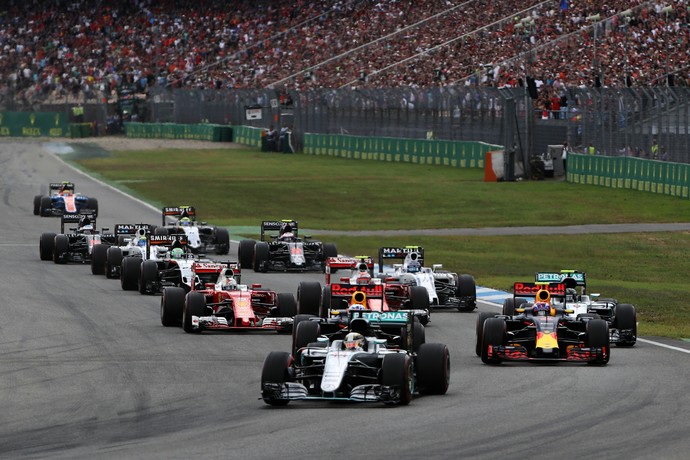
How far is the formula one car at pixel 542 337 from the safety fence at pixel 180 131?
79.3m

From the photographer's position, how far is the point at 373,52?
91.4m

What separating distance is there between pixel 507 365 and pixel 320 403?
393 centimetres

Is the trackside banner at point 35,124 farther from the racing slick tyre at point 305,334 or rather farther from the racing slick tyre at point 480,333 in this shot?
the racing slick tyre at point 305,334

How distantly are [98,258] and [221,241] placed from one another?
16.7 ft

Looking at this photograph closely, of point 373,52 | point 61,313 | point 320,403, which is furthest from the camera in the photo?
point 373,52

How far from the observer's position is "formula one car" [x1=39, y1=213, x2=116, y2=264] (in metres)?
33.0

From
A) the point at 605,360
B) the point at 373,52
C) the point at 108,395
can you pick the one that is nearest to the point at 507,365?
the point at 605,360

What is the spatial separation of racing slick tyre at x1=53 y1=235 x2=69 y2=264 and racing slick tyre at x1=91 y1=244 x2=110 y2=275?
263 cm

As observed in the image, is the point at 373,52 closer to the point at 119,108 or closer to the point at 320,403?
the point at 119,108

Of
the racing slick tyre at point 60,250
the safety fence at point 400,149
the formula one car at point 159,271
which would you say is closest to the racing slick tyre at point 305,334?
the formula one car at point 159,271

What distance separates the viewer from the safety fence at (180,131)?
9800 centimetres

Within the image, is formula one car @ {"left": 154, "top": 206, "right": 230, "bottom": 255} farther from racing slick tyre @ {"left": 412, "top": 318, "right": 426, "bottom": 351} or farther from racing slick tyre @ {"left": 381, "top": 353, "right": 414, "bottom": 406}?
racing slick tyre @ {"left": 381, "top": 353, "right": 414, "bottom": 406}

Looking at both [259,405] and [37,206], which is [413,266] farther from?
[37,206]

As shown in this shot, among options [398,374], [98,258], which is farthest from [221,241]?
[398,374]
